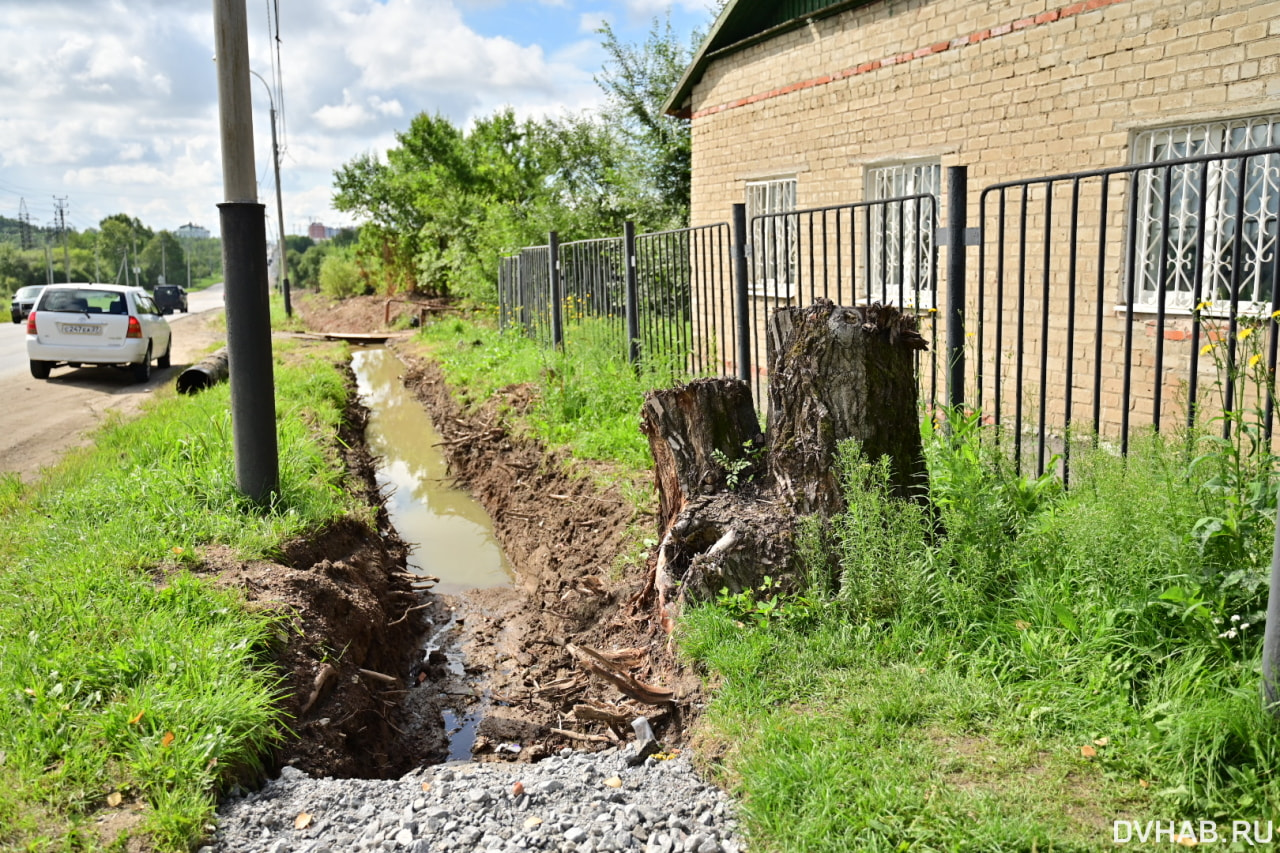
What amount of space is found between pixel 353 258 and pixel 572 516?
39474 millimetres

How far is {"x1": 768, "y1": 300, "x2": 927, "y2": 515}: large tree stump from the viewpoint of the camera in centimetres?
410

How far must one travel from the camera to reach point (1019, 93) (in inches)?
338

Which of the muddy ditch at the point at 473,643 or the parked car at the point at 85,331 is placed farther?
the parked car at the point at 85,331

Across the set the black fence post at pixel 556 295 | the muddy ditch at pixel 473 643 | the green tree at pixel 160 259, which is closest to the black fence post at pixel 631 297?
the muddy ditch at pixel 473 643

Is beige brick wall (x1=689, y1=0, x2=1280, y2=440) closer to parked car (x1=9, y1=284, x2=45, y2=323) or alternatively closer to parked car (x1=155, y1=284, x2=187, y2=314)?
parked car (x1=9, y1=284, x2=45, y2=323)

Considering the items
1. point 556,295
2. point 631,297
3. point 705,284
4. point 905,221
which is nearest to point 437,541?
point 631,297

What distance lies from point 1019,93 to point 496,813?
8.10m

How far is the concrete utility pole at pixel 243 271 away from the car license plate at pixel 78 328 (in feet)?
35.4

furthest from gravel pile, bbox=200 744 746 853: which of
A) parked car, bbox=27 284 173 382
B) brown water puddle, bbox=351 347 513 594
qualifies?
parked car, bbox=27 284 173 382

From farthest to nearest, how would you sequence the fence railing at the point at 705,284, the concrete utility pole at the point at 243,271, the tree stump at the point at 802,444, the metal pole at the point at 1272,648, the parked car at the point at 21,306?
the parked car at the point at 21,306, the fence railing at the point at 705,284, the concrete utility pole at the point at 243,271, the tree stump at the point at 802,444, the metal pole at the point at 1272,648

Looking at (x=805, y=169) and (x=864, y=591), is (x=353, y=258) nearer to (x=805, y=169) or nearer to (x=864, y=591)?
(x=805, y=169)

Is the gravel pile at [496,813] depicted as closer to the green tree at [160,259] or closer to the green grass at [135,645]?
the green grass at [135,645]

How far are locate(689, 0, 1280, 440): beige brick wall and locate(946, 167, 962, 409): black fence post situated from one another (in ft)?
2.55

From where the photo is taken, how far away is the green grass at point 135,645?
2943 mm
